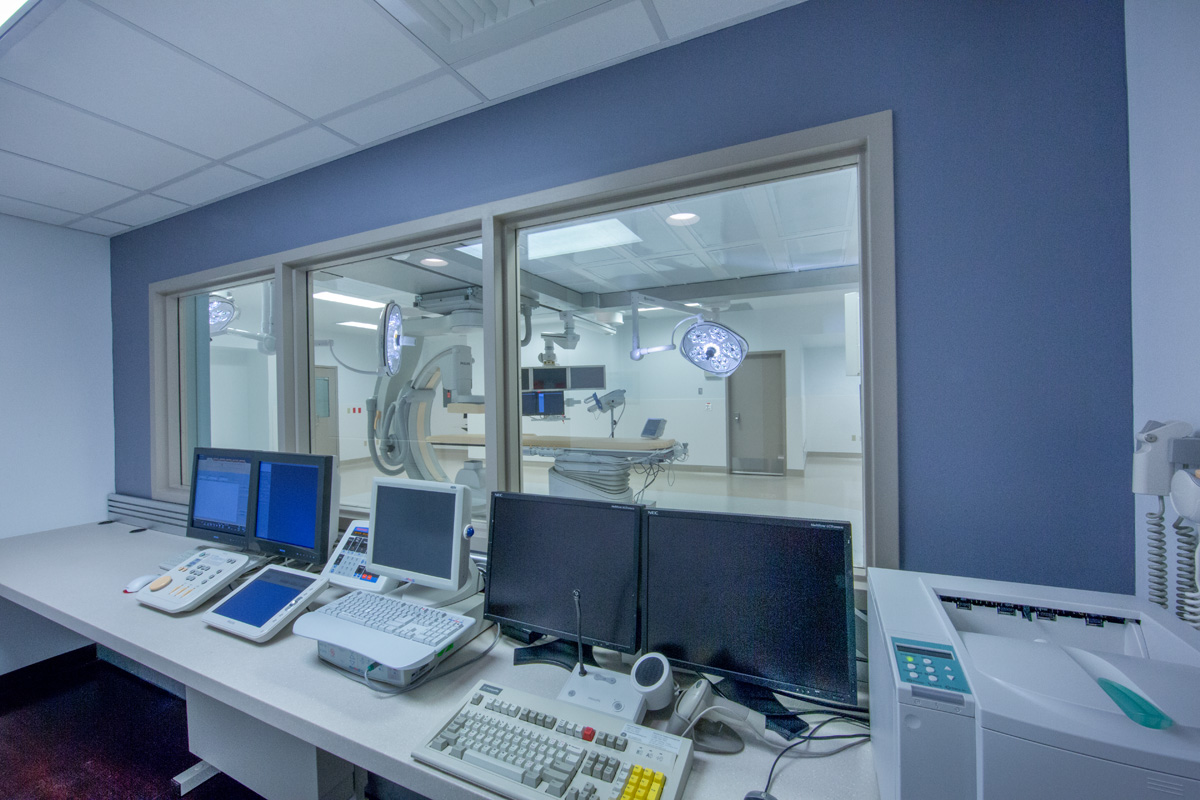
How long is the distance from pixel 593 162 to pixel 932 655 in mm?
1526

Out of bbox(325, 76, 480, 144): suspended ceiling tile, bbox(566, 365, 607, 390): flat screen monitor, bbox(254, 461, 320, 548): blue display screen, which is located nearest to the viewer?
bbox(325, 76, 480, 144): suspended ceiling tile

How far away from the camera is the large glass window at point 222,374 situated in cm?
272

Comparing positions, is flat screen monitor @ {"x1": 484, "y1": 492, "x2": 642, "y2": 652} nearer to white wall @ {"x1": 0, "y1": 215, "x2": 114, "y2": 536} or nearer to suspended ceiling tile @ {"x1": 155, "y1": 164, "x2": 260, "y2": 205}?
suspended ceiling tile @ {"x1": 155, "y1": 164, "x2": 260, "y2": 205}

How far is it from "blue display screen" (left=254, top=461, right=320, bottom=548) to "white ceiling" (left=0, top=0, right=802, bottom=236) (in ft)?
4.17

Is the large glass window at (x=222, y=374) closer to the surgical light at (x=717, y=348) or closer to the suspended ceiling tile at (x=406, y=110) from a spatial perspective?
the suspended ceiling tile at (x=406, y=110)

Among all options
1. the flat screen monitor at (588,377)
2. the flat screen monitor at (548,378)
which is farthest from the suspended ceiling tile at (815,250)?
the flat screen monitor at (548,378)

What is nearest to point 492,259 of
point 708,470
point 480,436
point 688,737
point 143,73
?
point 480,436

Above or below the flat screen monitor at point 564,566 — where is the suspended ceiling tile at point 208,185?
above

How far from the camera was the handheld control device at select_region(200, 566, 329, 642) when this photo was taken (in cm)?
141

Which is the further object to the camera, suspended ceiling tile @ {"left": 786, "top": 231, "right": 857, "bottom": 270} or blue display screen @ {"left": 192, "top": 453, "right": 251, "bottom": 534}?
suspended ceiling tile @ {"left": 786, "top": 231, "right": 857, "bottom": 270}

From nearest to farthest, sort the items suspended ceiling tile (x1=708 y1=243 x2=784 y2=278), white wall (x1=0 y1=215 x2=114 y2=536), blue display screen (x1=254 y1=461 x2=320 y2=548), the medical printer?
the medical printer → blue display screen (x1=254 y1=461 x2=320 y2=548) → white wall (x1=0 y1=215 x2=114 y2=536) → suspended ceiling tile (x1=708 y1=243 x2=784 y2=278)

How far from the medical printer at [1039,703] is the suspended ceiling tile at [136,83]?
7.59 feet

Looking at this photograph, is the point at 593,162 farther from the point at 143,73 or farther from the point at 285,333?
the point at 285,333

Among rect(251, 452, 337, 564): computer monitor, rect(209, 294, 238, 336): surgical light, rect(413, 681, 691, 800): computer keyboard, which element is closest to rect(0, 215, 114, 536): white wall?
rect(209, 294, 238, 336): surgical light
